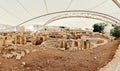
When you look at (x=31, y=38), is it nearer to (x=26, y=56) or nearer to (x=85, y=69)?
(x=26, y=56)

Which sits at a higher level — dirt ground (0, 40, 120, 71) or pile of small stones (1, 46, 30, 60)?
pile of small stones (1, 46, 30, 60)

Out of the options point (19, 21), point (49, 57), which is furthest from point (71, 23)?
point (49, 57)

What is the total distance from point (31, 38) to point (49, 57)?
17.1 ft

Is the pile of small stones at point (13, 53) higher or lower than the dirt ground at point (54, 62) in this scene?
higher

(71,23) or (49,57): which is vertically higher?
(71,23)

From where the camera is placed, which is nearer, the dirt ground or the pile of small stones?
the dirt ground

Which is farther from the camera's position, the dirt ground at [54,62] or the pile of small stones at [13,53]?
the pile of small stones at [13,53]

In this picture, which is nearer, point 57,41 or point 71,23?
point 57,41

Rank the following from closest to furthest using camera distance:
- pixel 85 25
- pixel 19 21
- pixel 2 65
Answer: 1. pixel 2 65
2. pixel 19 21
3. pixel 85 25

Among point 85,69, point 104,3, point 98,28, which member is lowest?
point 85,69

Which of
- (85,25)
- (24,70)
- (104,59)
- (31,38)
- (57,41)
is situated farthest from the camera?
(85,25)

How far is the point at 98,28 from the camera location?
39.4 feet

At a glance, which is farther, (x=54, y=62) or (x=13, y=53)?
(x=13, y=53)

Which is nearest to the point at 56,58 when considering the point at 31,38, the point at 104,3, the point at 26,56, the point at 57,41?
the point at 26,56
